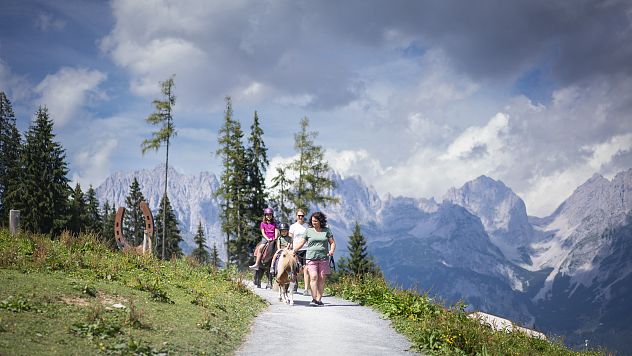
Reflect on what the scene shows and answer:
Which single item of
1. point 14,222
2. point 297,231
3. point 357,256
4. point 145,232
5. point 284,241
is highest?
point 14,222

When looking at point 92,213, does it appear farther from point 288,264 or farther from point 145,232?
point 288,264

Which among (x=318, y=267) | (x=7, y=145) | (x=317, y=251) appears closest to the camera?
(x=317, y=251)

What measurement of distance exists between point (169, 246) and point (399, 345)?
188ft

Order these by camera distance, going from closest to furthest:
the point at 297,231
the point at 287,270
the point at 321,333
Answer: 1. the point at 321,333
2. the point at 287,270
3. the point at 297,231

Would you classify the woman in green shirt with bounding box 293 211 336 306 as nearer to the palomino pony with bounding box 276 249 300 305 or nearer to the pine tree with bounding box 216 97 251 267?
the palomino pony with bounding box 276 249 300 305

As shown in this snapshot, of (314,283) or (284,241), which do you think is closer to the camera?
(314,283)

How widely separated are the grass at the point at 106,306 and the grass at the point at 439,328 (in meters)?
3.57

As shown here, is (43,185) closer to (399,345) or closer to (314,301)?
(314,301)

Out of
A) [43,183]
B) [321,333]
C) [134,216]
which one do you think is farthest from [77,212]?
[321,333]

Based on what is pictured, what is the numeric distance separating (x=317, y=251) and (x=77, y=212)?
4583cm

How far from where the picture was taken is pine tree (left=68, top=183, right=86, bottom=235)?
48312 mm

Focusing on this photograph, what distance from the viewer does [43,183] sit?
4625 cm

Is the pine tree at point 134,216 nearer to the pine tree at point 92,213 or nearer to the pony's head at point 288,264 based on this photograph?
the pine tree at point 92,213

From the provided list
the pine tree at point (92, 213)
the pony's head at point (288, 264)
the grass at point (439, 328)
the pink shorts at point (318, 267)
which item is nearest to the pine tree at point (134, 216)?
the pine tree at point (92, 213)
